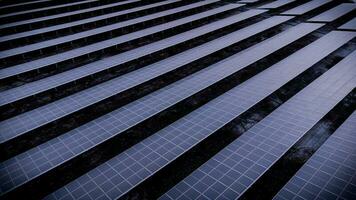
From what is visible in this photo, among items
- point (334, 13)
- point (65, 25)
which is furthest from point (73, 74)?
point (334, 13)

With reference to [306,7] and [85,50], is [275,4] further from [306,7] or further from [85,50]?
→ [85,50]

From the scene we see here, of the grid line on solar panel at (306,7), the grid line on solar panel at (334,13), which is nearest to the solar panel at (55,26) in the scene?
the grid line on solar panel at (306,7)

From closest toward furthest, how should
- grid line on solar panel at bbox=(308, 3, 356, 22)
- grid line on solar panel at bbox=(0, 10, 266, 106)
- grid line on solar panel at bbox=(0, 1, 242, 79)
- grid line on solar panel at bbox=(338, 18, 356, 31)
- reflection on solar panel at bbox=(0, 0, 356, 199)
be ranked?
reflection on solar panel at bbox=(0, 0, 356, 199) → grid line on solar panel at bbox=(0, 10, 266, 106) → grid line on solar panel at bbox=(0, 1, 242, 79) → grid line on solar panel at bbox=(338, 18, 356, 31) → grid line on solar panel at bbox=(308, 3, 356, 22)

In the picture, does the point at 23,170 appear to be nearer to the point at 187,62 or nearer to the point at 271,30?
the point at 187,62

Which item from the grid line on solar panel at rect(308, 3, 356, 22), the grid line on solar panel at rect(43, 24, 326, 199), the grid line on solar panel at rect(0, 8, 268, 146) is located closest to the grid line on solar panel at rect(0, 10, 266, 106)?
the grid line on solar panel at rect(0, 8, 268, 146)

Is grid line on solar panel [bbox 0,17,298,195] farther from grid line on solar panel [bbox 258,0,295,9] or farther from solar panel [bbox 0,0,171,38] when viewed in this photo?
grid line on solar panel [bbox 258,0,295,9]
